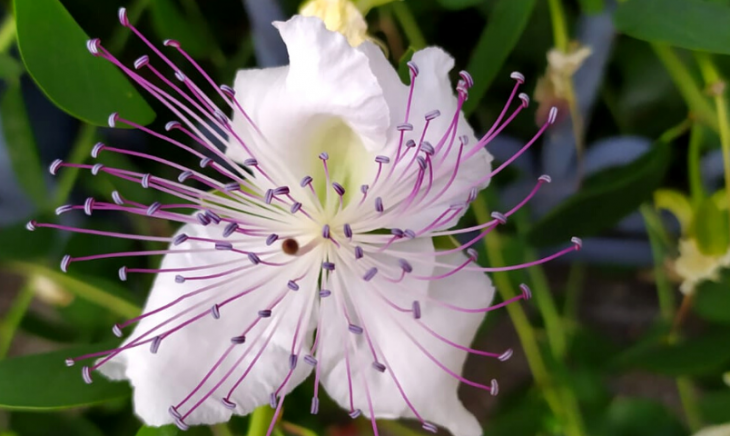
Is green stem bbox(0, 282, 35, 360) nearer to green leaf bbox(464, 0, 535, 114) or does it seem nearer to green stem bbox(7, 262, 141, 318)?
green stem bbox(7, 262, 141, 318)

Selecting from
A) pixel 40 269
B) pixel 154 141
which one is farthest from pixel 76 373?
pixel 154 141

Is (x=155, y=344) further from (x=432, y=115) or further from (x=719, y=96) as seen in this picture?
(x=719, y=96)

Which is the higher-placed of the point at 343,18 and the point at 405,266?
the point at 343,18

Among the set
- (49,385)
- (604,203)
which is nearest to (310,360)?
(49,385)

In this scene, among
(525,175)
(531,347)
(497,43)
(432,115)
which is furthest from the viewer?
(525,175)

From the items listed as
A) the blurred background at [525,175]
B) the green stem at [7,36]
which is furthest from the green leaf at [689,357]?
the green stem at [7,36]

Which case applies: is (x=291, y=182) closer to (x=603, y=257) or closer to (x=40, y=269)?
(x=40, y=269)

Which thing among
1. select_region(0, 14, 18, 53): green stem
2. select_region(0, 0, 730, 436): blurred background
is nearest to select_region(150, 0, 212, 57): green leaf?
select_region(0, 0, 730, 436): blurred background

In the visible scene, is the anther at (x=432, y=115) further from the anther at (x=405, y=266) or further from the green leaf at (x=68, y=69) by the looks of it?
the green leaf at (x=68, y=69)
